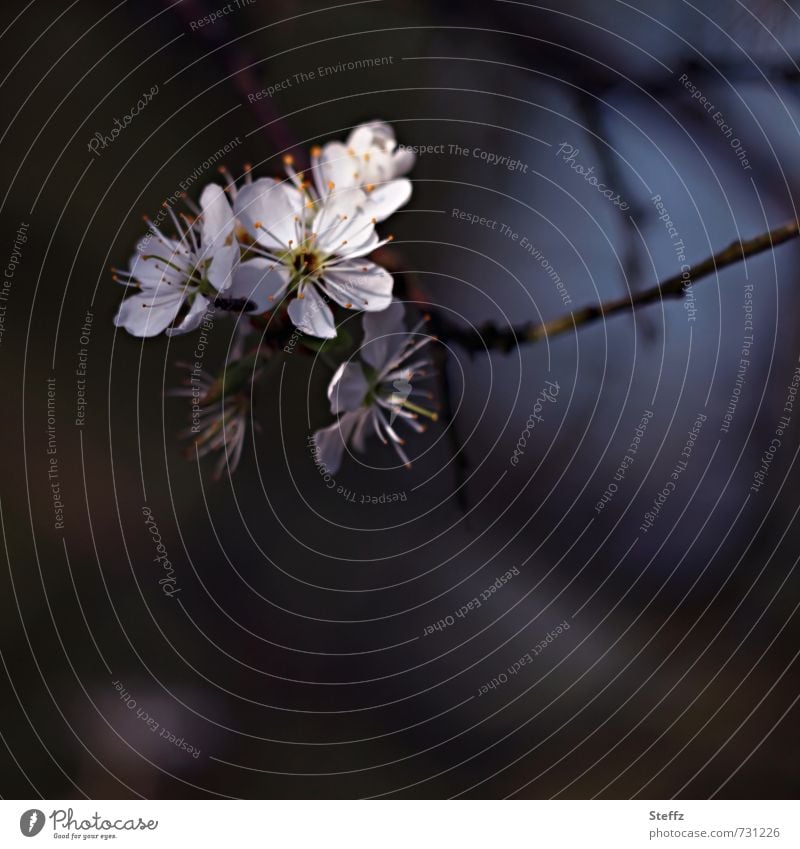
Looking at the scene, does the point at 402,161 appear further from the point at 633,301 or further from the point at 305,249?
the point at 633,301

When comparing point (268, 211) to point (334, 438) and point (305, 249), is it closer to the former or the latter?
point (305, 249)

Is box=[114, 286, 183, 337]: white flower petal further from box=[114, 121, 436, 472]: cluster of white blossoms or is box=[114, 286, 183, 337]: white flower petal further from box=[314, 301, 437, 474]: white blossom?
box=[314, 301, 437, 474]: white blossom

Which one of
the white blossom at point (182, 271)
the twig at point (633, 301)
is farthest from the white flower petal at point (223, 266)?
the twig at point (633, 301)

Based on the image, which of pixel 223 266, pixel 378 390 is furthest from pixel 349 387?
pixel 223 266

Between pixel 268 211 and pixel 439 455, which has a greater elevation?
pixel 268 211

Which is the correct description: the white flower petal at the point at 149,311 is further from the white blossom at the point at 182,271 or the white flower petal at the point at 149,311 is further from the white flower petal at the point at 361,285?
the white flower petal at the point at 361,285

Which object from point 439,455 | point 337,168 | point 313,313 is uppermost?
point 337,168

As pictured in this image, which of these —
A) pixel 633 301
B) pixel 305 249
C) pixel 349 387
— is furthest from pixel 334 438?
pixel 633 301
